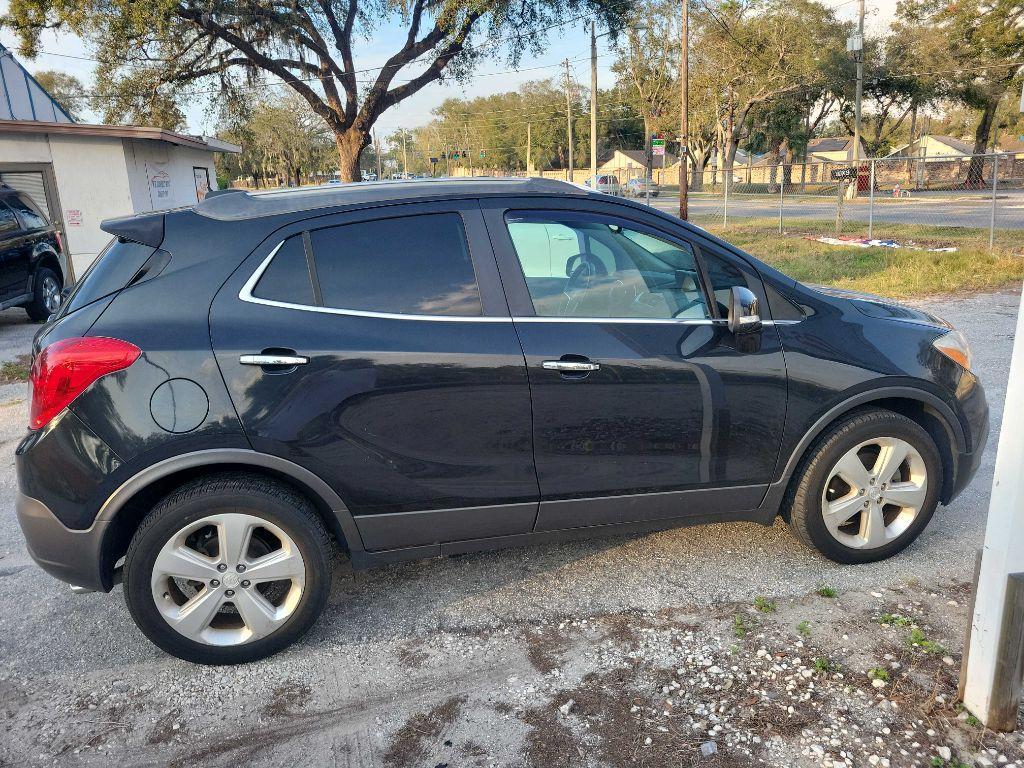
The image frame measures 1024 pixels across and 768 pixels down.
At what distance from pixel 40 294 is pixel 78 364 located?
941cm

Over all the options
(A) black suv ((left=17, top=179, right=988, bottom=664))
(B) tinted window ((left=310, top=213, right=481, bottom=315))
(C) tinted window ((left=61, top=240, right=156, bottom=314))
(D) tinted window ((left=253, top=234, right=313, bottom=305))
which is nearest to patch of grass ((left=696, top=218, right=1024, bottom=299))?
(A) black suv ((left=17, top=179, right=988, bottom=664))

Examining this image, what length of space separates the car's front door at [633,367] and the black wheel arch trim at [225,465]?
2.77 ft

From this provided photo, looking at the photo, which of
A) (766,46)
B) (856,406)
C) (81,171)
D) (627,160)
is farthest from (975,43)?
(856,406)

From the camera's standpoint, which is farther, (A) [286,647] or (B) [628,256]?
(B) [628,256]

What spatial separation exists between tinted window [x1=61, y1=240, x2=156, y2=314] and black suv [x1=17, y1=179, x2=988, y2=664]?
0.04 feet

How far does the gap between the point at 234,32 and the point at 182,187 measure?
6.93m

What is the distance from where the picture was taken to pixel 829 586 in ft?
11.4

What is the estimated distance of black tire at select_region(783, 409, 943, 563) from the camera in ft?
11.3

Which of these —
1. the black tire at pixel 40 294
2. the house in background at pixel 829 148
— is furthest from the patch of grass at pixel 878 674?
the house in background at pixel 829 148

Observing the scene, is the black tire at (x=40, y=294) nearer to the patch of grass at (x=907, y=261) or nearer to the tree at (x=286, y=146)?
the patch of grass at (x=907, y=261)

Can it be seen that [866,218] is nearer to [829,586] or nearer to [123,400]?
[829,586]

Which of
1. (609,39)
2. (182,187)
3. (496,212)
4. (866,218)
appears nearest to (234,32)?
(182,187)

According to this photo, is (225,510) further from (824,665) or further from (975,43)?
(975,43)

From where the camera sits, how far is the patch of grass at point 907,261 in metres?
11.5
